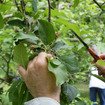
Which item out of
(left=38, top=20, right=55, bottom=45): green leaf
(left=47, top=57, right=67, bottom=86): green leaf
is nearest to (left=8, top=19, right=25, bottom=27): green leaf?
(left=38, top=20, right=55, bottom=45): green leaf

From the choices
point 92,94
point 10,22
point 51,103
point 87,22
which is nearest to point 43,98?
point 51,103

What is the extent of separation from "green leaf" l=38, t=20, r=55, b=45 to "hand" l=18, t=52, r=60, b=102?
0.34 ft

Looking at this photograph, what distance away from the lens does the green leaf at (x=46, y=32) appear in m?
0.63

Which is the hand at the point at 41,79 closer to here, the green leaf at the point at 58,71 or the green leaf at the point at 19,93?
the green leaf at the point at 58,71

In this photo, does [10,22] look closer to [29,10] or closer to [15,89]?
[29,10]

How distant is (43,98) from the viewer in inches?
21.9

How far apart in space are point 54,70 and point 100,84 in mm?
2561

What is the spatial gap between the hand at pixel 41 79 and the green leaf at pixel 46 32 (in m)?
0.10

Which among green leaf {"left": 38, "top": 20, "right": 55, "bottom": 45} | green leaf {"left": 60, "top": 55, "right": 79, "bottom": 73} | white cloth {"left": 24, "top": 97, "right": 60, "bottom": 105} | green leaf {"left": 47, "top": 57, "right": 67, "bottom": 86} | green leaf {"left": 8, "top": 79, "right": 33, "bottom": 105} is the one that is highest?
green leaf {"left": 38, "top": 20, "right": 55, "bottom": 45}

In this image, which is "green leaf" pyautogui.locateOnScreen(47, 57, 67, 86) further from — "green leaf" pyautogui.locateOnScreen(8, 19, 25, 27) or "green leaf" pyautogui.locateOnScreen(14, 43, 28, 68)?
"green leaf" pyautogui.locateOnScreen(8, 19, 25, 27)

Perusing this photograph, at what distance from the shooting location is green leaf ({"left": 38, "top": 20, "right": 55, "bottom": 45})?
632mm

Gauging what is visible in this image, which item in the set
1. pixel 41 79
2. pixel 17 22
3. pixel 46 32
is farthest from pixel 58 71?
pixel 17 22

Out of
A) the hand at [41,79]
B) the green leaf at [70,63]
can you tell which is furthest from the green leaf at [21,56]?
the green leaf at [70,63]

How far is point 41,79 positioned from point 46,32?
0.64 ft
